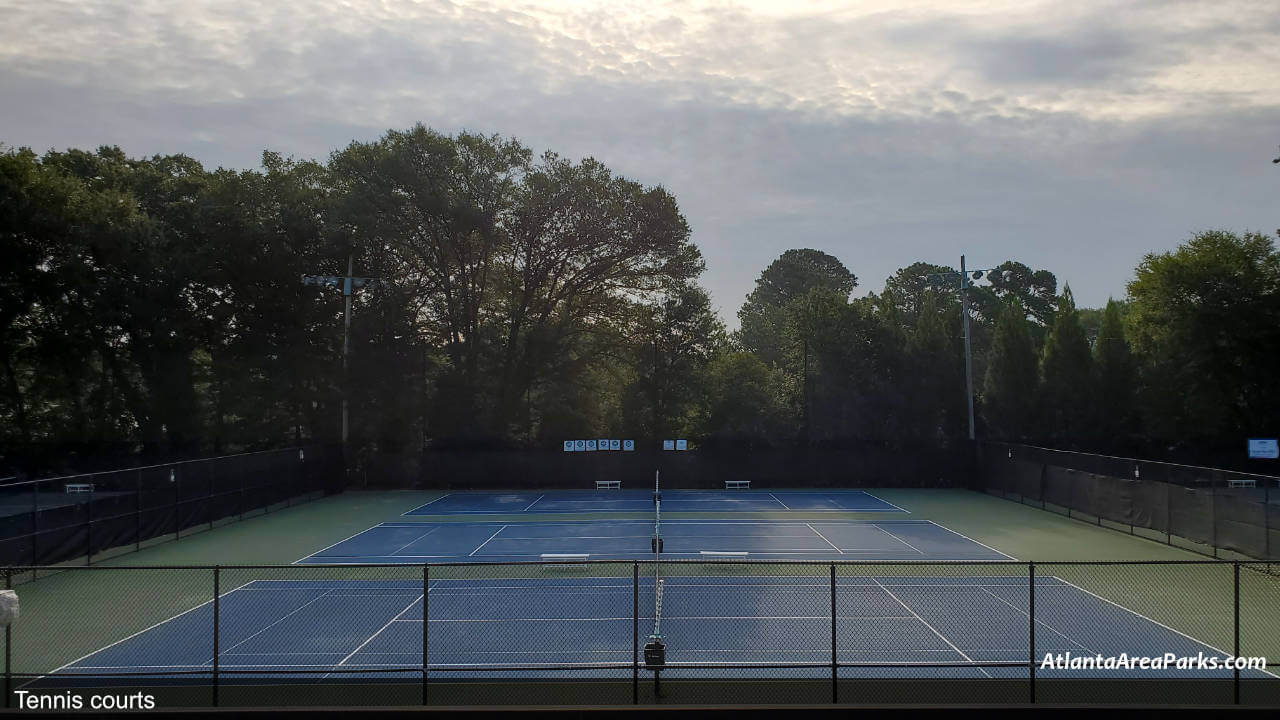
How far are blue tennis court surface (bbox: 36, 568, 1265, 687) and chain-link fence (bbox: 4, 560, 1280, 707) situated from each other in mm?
64

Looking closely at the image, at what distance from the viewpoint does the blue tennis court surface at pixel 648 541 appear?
2397cm

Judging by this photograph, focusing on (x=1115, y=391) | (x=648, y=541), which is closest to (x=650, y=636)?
(x=648, y=541)

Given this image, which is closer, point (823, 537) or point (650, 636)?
point (650, 636)

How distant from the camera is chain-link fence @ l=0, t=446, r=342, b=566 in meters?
20.7

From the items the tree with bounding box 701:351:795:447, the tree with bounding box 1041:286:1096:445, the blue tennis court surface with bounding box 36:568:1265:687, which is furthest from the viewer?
the tree with bounding box 1041:286:1096:445

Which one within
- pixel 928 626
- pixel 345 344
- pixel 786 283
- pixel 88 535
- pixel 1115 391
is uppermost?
pixel 786 283

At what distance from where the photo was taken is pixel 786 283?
99.6 meters

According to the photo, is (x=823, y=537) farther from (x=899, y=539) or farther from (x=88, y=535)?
(x=88, y=535)

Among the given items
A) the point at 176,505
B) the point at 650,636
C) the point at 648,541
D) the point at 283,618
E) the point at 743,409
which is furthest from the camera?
the point at 743,409

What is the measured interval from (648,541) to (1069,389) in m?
32.7

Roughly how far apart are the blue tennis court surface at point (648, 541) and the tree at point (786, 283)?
6082 centimetres

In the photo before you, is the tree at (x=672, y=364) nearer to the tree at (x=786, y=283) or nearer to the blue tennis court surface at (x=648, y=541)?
the blue tennis court surface at (x=648, y=541)

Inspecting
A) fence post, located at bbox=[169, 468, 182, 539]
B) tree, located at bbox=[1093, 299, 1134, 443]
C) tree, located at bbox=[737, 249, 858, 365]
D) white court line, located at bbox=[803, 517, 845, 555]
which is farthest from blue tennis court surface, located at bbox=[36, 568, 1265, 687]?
tree, located at bbox=[737, 249, 858, 365]

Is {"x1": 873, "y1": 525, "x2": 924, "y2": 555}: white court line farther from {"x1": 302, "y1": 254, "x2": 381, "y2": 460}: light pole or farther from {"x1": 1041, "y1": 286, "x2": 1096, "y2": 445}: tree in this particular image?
{"x1": 302, "y1": 254, "x2": 381, "y2": 460}: light pole
